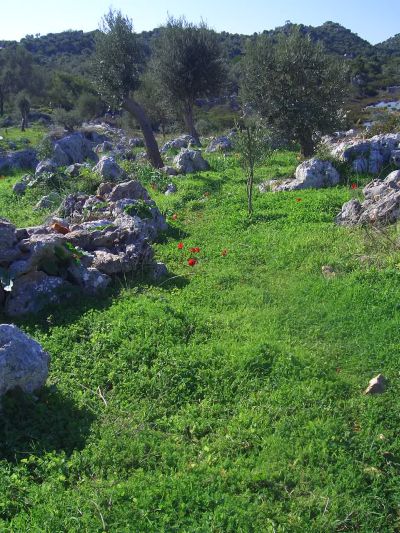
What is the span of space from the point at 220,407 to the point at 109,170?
13.8 meters

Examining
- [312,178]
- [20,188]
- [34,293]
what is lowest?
[34,293]

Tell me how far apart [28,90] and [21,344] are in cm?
6722

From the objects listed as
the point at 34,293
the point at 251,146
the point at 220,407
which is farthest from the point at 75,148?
the point at 220,407

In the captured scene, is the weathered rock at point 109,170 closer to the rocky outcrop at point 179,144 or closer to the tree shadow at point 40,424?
the rocky outcrop at point 179,144

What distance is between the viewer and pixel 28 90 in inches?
2625

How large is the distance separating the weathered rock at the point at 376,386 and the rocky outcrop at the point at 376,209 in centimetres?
645

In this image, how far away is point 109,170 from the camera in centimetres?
1898

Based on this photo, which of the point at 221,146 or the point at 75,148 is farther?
the point at 221,146

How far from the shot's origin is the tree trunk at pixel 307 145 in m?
23.7

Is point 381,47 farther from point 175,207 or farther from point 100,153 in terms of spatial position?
point 175,207

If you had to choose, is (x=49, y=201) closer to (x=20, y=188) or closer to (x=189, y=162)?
(x=20, y=188)

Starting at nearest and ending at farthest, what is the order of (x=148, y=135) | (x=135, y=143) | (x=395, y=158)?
(x=395, y=158), (x=148, y=135), (x=135, y=143)

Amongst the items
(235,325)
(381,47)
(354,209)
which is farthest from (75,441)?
(381,47)

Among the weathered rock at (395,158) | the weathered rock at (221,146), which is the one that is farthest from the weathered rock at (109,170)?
the weathered rock at (221,146)
